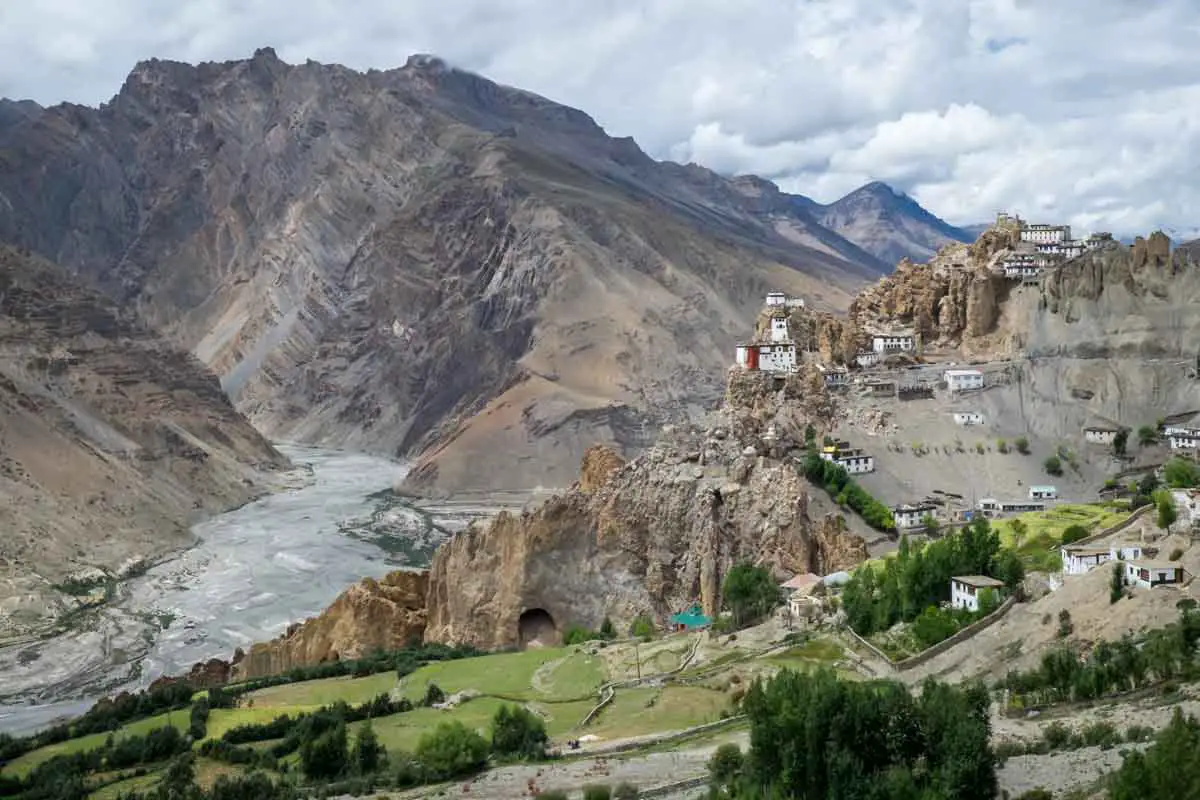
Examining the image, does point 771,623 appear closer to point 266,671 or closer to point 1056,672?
point 1056,672

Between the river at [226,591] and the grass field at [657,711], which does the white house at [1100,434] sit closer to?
the grass field at [657,711]

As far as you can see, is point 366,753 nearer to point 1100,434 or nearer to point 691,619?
point 691,619

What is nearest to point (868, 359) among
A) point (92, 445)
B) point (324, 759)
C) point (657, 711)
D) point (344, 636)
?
point (344, 636)

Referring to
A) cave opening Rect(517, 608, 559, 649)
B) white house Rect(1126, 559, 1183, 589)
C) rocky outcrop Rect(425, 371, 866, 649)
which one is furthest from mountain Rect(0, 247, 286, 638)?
white house Rect(1126, 559, 1183, 589)

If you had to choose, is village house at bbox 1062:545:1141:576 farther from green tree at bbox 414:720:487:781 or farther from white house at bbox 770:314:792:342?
white house at bbox 770:314:792:342

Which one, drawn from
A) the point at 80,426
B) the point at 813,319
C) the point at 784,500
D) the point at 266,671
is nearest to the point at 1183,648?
the point at 784,500

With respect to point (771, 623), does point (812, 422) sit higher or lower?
higher
